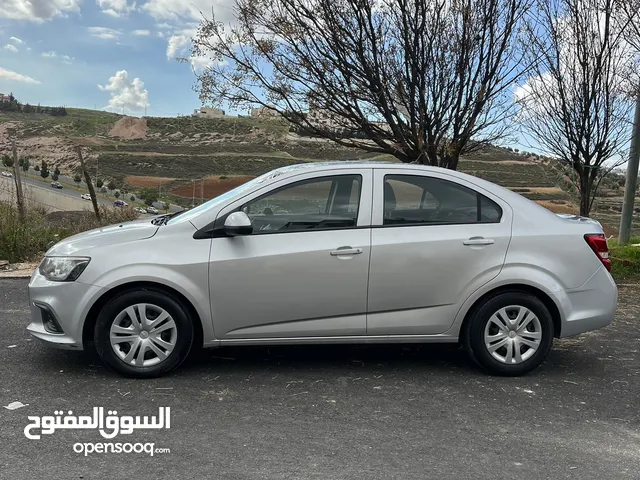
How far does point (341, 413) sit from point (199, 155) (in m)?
36.6

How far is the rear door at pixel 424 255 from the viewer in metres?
4.47

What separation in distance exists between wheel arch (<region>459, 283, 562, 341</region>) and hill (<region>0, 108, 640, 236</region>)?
2292 mm

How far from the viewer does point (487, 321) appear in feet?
15.0

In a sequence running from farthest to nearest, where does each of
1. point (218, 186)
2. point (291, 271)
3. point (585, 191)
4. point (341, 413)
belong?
point (218, 186)
point (585, 191)
point (291, 271)
point (341, 413)

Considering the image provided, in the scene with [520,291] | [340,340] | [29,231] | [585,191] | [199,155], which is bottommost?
[340,340]

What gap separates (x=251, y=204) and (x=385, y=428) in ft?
6.48

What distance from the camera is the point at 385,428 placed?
3658mm

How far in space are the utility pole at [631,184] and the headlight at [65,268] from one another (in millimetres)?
8367

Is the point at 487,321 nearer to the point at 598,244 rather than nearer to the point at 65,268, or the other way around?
the point at 598,244

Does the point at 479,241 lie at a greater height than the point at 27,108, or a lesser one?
lesser

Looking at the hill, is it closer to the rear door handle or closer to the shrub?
the rear door handle

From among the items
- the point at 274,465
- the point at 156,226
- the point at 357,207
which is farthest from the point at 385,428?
the point at 156,226

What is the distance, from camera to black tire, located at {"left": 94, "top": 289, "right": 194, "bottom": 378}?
427 cm

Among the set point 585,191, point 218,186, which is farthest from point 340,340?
point 585,191
